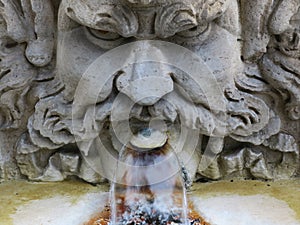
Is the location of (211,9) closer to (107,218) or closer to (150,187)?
(150,187)

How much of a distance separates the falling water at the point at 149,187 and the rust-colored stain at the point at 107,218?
21 mm

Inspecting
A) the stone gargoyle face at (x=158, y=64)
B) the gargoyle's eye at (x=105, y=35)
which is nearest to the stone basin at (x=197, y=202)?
the stone gargoyle face at (x=158, y=64)

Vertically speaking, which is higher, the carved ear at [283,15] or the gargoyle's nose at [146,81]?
the carved ear at [283,15]

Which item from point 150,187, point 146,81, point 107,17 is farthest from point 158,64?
point 150,187

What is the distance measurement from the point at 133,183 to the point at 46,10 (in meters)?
0.52

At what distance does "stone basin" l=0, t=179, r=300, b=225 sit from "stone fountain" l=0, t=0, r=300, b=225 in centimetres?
3

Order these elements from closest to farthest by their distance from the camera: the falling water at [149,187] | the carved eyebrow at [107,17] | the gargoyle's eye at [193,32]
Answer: the carved eyebrow at [107,17], the gargoyle's eye at [193,32], the falling water at [149,187]

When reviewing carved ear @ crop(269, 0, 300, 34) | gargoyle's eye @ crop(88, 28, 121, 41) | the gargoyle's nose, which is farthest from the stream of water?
carved ear @ crop(269, 0, 300, 34)

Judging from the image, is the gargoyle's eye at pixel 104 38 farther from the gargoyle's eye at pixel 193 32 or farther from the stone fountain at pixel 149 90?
the gargoyle's eye at pixel 193 32

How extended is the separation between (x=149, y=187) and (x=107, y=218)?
0.14m

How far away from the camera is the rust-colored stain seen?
1911mm

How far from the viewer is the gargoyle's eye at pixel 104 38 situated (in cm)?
182

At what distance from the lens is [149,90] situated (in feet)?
5.85

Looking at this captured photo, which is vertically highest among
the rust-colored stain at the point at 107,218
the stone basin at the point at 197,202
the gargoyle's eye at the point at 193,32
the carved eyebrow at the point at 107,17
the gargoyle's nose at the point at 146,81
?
the carved eyebrow at the point at 107,17
